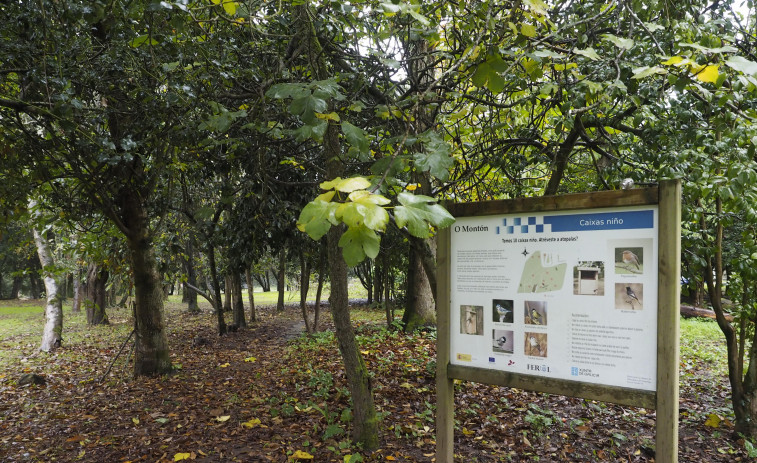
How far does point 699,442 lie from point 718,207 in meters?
2.30

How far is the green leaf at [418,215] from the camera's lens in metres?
1.54

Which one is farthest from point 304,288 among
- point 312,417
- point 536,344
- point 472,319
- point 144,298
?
point 536,344

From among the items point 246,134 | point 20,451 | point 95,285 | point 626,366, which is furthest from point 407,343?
point 95,285

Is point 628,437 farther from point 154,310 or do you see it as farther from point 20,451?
point 154,310

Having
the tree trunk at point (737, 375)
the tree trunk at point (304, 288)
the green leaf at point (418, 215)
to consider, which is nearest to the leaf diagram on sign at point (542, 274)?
the green leaf at point (418, 215)

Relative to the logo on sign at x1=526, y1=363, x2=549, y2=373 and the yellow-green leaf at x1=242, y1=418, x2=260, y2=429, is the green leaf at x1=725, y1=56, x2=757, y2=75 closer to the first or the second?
the logo on sign at x1=526, y1=363, x2=549, y2=373

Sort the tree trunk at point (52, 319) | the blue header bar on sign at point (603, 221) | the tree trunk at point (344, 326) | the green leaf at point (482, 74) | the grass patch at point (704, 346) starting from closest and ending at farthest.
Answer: the blue header bar on sign at point (603, 221)
the green leaf at point (482, 74)
the tree trunk at point (344, 326)
the grass patch at point (704, 346)
the tree trunk at point (52, 319)

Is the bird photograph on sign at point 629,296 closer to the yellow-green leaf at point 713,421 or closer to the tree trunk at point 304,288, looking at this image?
the yellow-green leaf at point 713,421

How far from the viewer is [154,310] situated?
23.9 feet

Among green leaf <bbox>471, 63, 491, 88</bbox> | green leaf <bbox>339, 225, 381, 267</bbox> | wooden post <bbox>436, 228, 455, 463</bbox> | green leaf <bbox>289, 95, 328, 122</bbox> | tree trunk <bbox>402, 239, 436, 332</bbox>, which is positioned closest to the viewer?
green leaf <bbox>339, 225, 381, 267</bbox>

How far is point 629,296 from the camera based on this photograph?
252 centimetres

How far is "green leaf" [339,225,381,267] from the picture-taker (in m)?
1.51

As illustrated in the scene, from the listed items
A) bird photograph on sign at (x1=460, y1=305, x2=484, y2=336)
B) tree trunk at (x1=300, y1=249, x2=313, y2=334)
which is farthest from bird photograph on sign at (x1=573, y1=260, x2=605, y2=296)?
tree trunk at (x1=300, y1=249, x2=313, y2=334)

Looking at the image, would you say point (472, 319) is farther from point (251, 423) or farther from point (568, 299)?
A: point (251, 423)
